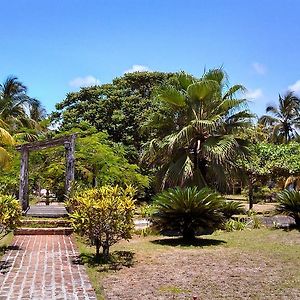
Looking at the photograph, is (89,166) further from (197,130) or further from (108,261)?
(108,261)

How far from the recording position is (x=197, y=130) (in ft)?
54.9

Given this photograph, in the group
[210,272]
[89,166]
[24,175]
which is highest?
[89,166]

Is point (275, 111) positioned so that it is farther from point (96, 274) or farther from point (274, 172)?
point (96, 274)

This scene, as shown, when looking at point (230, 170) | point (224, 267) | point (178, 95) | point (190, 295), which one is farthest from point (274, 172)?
point (190, 295)

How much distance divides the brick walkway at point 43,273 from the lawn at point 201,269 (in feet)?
0.91

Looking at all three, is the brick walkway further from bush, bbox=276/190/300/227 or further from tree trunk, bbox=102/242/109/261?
bush, bbox=276/190/300/227

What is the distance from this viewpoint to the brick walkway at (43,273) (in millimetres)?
6234

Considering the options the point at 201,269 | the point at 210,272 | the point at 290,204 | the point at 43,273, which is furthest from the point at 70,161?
the point at 210,272

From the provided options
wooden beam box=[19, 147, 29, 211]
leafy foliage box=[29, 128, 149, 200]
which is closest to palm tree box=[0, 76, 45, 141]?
leafy foliage box=[29, 128, 149, 200]

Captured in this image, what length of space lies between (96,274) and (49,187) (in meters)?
18.6

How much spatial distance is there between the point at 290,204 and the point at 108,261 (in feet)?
24.8

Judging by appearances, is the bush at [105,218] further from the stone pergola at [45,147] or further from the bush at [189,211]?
the stone pergola at [45,147]

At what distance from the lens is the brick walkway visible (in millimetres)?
6234

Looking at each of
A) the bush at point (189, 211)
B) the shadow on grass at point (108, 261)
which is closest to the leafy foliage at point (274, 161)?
the bush at point (189, 211)
